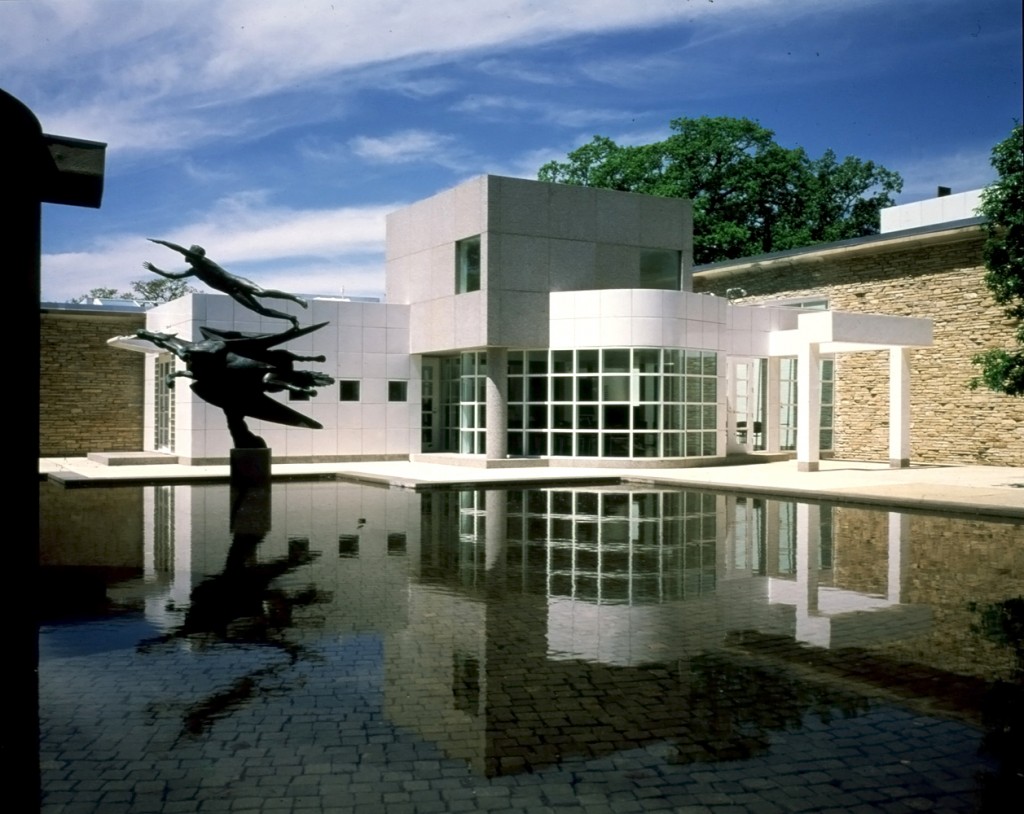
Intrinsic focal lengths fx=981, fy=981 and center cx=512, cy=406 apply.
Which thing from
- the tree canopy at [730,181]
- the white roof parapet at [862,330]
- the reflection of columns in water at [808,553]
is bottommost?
the reflection of columns in water at [808,553]

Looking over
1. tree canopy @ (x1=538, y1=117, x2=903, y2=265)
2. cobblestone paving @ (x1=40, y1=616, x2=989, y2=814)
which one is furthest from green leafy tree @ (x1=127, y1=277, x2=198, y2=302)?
cobblestone paving @ (x1=40, y1=616, x2=989, y2=814)

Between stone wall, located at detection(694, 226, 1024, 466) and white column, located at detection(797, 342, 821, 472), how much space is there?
5.03 meters

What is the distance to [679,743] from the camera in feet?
17.4

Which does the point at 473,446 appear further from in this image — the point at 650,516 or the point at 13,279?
the point at 13,279

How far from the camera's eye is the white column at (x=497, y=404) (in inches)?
1131

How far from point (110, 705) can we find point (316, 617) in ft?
8.49

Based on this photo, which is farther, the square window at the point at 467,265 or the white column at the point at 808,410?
the square window at the point at 467,265

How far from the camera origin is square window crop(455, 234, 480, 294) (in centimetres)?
2911

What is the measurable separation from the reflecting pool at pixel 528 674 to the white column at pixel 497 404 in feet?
50.0

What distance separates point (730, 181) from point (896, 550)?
41.7m

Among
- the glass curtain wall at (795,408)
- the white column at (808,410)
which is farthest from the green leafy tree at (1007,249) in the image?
the glass curtain wall at (795,408)

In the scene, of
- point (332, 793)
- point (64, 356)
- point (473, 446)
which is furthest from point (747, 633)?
point (64, 356)

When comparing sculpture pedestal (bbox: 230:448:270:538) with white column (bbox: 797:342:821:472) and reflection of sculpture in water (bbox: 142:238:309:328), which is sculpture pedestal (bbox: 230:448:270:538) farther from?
white column (bbox: 797:342:821:472)

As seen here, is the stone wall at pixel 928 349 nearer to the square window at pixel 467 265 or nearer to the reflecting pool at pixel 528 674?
the square window at pixel 467 265
